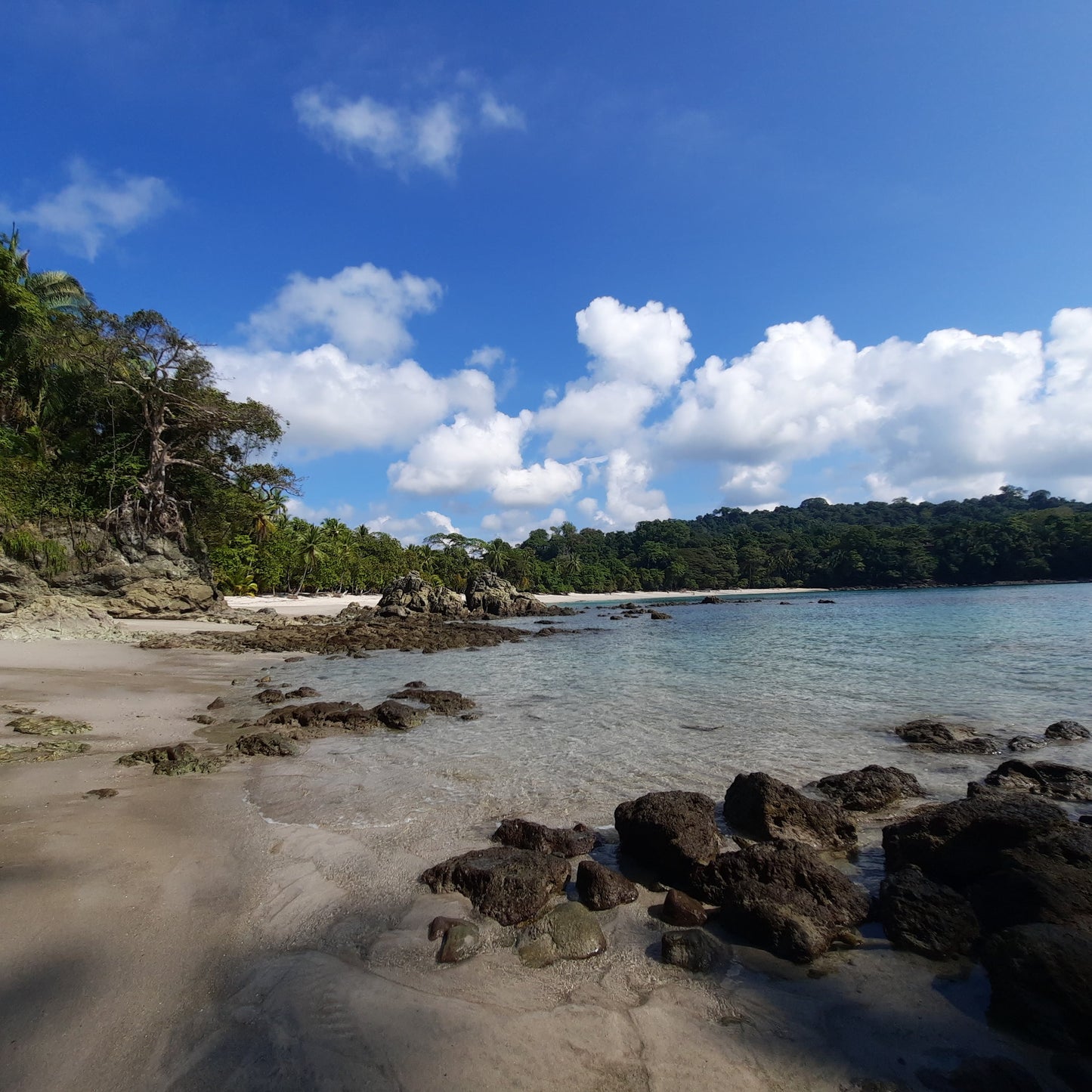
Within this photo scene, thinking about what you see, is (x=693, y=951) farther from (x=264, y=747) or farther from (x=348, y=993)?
(x=264, y=747)

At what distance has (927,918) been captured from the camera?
4109 millimetres

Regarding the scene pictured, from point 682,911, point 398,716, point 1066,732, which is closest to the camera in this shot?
point 682,911

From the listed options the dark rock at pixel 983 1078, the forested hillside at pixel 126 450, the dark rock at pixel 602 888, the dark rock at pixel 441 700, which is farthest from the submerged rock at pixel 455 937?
the forested hillside at pixel 126 450

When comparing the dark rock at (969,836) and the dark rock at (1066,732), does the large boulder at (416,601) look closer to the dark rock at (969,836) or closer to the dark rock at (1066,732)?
the dark rock at (1066,732)

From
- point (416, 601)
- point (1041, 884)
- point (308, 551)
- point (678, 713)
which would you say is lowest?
point (678, 713)

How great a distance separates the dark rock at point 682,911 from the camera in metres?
4.39

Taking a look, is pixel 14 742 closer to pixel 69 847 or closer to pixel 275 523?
pixel 69 847

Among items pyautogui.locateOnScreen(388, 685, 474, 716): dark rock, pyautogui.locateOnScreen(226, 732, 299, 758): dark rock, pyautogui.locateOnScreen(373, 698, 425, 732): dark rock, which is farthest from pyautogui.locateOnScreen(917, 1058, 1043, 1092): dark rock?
pyautogui.locateOnScreen(388, 685, 474, 716): dark rock

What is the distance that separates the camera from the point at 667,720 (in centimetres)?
1205

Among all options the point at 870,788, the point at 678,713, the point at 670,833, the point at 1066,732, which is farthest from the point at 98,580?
the point at 1066,732

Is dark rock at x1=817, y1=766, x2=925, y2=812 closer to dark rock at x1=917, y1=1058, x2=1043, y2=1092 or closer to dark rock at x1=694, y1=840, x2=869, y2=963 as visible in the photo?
Answer: dark rock at x1=694, y1=840, x2=869, y2=963

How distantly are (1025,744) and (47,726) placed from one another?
16.8 metres

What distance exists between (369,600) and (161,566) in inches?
1415

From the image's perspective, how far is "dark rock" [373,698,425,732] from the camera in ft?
36.8
